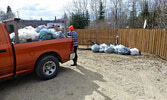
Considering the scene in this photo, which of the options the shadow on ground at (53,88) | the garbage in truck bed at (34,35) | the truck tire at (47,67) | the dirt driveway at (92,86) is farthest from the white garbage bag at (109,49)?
the truck tire at (47,67)

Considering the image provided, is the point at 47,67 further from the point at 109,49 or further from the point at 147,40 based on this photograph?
the point at 147,40

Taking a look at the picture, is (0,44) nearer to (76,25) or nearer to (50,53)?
Answer: (50,53)

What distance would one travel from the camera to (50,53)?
13.3 feet

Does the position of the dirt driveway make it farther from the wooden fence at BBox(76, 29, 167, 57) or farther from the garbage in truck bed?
the wooden fence at BBox(76, 29, 167, 57)

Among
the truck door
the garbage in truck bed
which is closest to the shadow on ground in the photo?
the truck door

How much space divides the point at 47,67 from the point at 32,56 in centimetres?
65

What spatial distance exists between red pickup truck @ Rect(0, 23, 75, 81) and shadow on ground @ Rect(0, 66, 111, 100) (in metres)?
0.37

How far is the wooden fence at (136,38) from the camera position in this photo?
6.80 metres

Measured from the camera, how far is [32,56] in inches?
139

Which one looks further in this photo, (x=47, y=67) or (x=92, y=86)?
(x=47, y=67)

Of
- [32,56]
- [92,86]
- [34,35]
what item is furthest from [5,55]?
[92,86]

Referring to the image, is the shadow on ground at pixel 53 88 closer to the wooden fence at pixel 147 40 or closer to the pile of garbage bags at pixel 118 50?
the pile of garbage bags at pixel 118 50

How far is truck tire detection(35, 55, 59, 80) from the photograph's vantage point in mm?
3705

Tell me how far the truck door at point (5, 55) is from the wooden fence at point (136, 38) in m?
7.36
